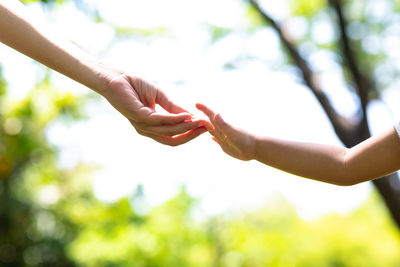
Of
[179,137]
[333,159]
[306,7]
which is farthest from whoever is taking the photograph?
[306,7]

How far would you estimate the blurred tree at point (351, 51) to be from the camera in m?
4.04

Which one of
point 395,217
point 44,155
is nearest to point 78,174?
point 44,155

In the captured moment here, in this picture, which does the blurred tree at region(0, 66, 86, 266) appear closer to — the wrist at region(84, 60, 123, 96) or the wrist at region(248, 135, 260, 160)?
the wrist at region(84, 60, 123, 96)

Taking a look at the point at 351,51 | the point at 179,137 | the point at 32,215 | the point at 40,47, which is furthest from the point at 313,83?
the point at 32,215

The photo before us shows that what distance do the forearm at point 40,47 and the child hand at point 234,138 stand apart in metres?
0.39

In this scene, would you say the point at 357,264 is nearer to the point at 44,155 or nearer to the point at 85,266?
the point at 85,266

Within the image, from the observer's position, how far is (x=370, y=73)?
5574mm

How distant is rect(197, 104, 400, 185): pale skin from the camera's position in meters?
1.51

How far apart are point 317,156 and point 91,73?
770mm

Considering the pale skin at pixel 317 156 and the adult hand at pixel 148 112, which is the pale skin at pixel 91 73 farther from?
the pale skin at pixel 317 156

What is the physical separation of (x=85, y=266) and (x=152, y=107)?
28.2 ft

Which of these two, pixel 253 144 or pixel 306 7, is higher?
pixel 253 144

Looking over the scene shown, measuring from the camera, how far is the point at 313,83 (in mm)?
4367

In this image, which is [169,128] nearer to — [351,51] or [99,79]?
[99,79]
